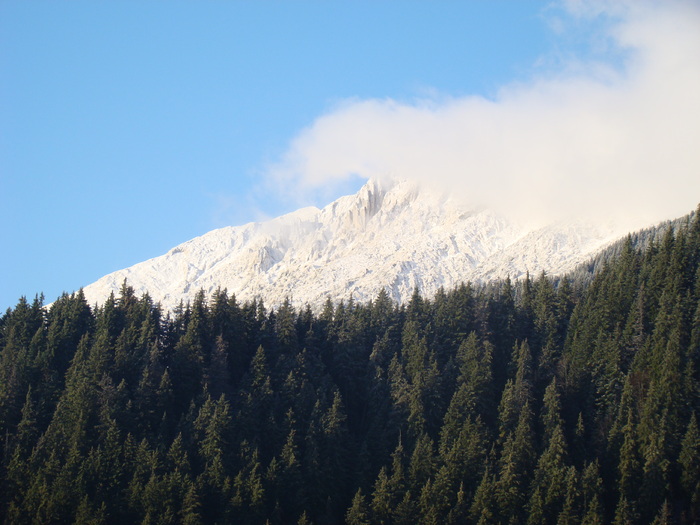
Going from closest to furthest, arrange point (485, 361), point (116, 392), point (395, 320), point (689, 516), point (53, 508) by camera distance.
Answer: point (689, 516), point (53, 508), point (116, 392), point (485, 361), point (395, 320)

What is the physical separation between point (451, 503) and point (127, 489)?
33952 millimetres

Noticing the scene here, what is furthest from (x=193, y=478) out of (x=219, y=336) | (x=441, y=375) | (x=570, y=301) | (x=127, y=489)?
(x=570, y=301)

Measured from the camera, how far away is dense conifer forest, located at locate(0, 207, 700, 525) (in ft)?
328

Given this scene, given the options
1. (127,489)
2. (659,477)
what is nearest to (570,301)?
(659,477)

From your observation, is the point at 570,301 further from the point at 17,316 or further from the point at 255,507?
the point at 17,316

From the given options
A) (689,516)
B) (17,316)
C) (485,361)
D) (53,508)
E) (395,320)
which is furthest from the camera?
(395,320)

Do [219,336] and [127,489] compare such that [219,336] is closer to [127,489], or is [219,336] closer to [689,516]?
[127,489]

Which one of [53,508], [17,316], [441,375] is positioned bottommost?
[53,508]

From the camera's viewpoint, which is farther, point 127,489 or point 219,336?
point 219,336

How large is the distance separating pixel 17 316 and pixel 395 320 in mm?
51206

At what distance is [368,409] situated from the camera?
122125 millimetres

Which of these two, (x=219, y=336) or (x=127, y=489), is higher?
(x=219, y=336)

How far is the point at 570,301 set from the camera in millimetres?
133500

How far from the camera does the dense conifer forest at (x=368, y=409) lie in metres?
100
